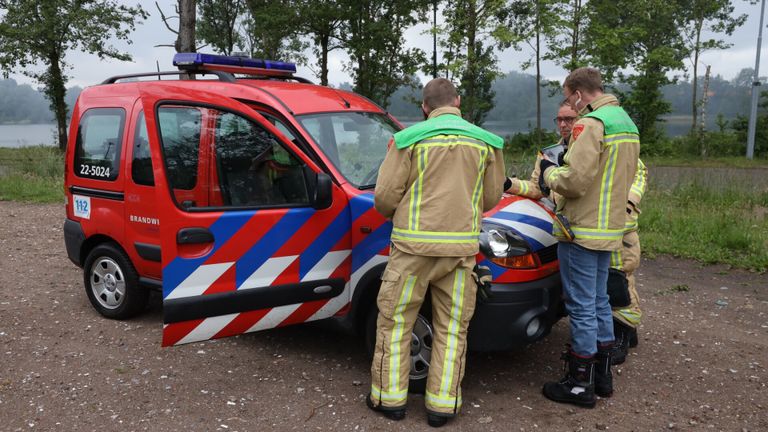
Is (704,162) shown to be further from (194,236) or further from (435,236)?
(194,236)

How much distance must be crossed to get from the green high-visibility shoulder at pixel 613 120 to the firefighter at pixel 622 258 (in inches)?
24.8

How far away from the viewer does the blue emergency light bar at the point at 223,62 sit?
506 cm

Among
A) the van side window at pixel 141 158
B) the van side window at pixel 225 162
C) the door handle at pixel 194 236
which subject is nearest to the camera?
the door handle at pixel 194 236

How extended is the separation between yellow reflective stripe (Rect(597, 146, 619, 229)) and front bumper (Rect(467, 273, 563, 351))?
19.9 inches

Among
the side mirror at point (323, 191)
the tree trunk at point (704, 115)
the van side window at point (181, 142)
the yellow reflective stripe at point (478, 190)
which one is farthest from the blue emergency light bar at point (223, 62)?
the tree trunk at point (704, 115)

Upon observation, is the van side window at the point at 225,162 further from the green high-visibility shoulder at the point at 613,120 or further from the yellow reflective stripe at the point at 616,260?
the yellow reflective stripe at the point at 616,260

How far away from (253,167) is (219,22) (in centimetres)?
2760

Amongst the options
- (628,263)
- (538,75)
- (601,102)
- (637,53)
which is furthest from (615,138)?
(637,53)

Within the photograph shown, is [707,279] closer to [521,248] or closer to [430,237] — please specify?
[521,248]

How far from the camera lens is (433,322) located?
12.0 feet

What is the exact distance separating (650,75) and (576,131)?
24.7 meters

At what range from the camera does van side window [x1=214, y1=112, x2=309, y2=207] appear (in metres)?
4.05

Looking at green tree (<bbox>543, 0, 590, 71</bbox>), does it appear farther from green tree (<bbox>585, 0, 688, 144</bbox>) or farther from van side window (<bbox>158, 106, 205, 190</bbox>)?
van side window (<bbox>158, 106, 205, 190</bbox>)

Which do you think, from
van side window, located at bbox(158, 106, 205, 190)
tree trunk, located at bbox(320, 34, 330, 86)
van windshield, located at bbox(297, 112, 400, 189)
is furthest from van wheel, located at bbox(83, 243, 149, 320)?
tree trunk, located at bbox(320, 34, 330, 86)
